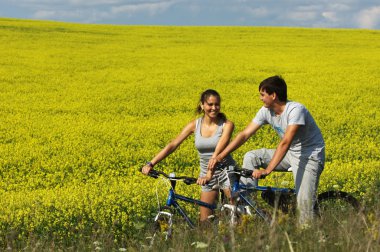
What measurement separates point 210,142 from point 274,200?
0.77 metres

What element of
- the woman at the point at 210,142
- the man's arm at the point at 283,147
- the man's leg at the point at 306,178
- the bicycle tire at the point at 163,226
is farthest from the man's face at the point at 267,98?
the bicycle tire at the point at 163,226

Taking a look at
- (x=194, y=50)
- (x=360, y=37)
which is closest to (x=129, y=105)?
(x=194, y=50)

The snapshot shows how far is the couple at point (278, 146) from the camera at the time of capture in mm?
5301

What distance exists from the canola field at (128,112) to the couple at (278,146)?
0.55m

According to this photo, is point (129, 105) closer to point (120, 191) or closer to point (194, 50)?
point (120, 191)

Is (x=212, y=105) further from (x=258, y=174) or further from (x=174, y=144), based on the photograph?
(x=258, y=174)

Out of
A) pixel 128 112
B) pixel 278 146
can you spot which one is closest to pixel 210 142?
pixel 278 146

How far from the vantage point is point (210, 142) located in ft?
18.9

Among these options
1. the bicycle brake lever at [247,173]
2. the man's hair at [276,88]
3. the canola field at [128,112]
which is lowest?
the canola field at [128,112]

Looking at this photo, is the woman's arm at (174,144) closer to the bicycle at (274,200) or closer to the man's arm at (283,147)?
the bicycle at (274,200)

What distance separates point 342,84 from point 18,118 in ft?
31.9

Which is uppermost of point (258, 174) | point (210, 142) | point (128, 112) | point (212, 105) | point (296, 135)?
point (212, 105)

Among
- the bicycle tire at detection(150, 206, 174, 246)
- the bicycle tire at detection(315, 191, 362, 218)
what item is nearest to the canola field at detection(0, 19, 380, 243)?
the bicycle tire at detection(150, 206, 174, 246)

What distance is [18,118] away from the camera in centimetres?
1332
